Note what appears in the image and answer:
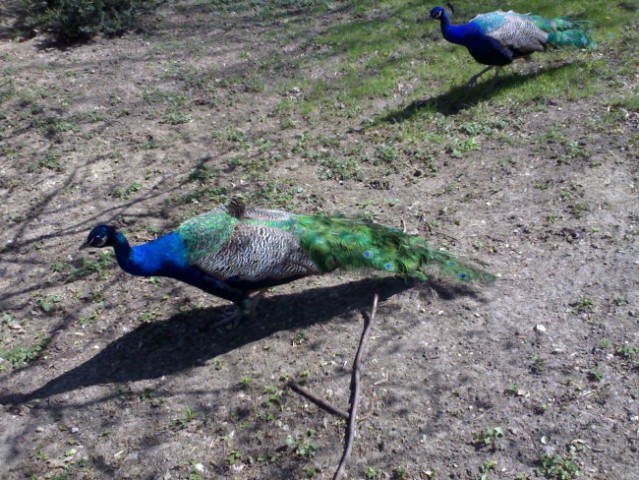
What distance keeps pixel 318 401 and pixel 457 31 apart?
197 inches

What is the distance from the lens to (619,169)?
5.56 meters

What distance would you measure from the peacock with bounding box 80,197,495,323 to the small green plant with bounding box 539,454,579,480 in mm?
1381

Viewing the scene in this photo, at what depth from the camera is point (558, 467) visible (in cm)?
326

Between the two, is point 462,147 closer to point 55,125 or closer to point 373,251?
point 373,251

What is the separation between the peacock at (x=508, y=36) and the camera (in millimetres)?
7125

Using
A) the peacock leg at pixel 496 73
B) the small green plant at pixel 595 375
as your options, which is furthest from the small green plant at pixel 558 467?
the peacock leg at pixel 496 73

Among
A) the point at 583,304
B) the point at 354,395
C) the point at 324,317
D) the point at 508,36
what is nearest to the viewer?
the point at 354,395

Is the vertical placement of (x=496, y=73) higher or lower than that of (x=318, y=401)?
higher

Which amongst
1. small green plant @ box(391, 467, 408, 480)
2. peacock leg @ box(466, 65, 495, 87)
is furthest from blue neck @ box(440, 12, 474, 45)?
small green plant @ box(391, 467, 408, 480)

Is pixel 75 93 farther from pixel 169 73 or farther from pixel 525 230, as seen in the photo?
pixel 525 230

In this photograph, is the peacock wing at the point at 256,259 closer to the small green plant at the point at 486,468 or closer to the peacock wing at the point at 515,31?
the small green plant at the point at 486,468

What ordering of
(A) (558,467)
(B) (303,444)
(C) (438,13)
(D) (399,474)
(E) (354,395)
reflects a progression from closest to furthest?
(A) (558,467) → (D) (399,474) → (B) (303,444) → (E) (354,395) → (C) (438,13)

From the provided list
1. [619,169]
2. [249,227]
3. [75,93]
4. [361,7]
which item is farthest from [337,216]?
[361,7]

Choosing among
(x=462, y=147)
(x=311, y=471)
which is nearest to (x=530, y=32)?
(x=462, y=147)
